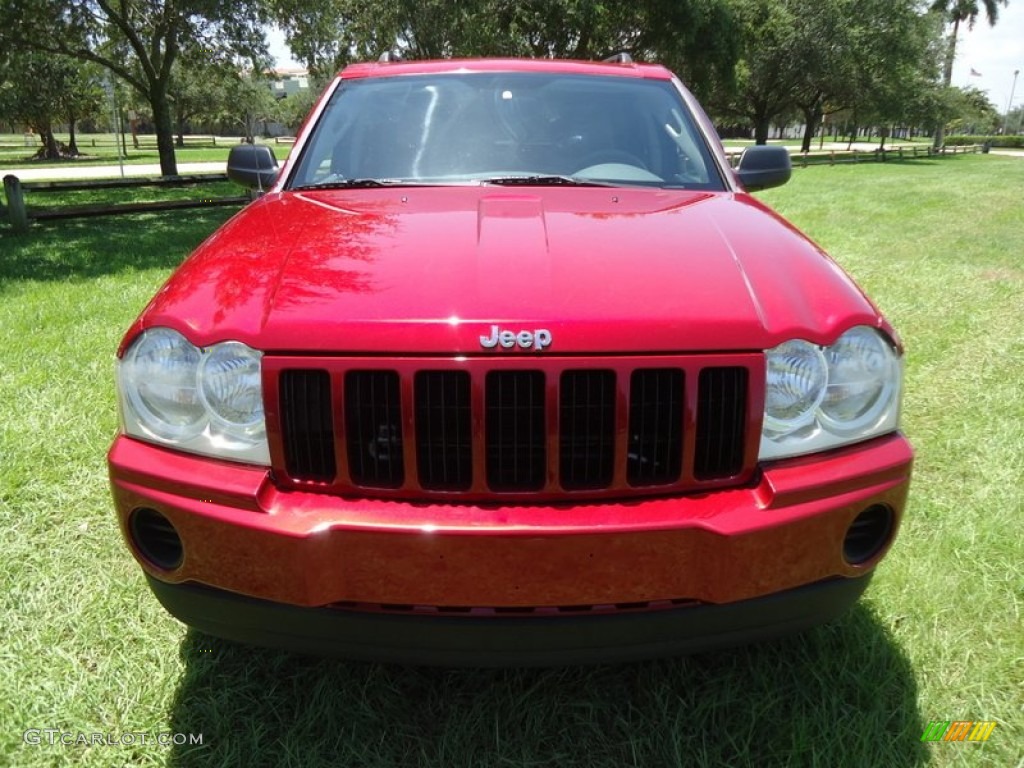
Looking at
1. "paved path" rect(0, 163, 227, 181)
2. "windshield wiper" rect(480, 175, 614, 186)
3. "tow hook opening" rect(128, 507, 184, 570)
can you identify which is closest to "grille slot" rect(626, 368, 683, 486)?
"tow hook opening" rect(128, 507, 184, 570)

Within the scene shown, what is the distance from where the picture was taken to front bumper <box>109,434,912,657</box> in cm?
156

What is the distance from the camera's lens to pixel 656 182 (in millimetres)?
2768

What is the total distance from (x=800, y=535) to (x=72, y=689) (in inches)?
78.2

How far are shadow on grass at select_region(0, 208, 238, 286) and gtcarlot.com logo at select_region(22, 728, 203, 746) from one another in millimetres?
5977

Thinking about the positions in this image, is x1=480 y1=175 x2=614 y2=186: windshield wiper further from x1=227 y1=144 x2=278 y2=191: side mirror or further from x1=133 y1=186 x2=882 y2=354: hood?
x1=227 y1=144 x2=278 y2=191: side mirror

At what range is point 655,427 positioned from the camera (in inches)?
65.3

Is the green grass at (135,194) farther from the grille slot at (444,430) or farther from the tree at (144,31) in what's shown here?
the grille slot at (444,430)

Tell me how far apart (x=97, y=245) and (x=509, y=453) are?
9115 mm

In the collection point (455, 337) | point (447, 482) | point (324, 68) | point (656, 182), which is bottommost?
point (447, 482)

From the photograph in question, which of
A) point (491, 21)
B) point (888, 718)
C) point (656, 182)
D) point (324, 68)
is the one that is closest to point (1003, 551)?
point (888, 718)

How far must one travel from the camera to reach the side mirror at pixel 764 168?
125 inches

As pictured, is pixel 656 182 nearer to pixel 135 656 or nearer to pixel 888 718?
pixel 888 718

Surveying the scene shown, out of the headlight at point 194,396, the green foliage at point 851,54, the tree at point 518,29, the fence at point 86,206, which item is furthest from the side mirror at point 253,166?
the green foliage at point 851,54

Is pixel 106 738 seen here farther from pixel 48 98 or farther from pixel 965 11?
pixel 965 11
